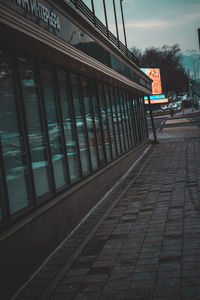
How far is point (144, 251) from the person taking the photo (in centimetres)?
590

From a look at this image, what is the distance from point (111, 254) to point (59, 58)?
3287mm

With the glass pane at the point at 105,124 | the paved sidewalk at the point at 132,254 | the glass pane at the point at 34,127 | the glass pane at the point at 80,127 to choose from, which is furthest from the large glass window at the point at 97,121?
the glass pane at the point at 34,127

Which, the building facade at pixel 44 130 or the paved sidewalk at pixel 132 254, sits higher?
the building facade at pixel 44 130

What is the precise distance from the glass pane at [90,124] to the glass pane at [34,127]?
133 inches

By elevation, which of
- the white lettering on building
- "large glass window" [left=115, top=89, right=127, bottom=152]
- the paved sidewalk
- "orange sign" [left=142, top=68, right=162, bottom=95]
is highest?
"orange sign" [left=142, top=68, right=162, bottom=95]

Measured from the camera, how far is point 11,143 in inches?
226

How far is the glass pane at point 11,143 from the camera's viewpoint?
554 cm

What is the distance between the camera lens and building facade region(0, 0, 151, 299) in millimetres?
5271

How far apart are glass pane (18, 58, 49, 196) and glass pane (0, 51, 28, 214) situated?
1.41 ft

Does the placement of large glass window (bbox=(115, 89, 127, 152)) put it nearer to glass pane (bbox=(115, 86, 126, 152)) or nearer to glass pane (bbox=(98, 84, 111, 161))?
glass pane (bbox=(115, 86, 126, 152))

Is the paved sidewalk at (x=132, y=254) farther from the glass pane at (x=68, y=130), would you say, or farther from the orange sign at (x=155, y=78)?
the orange sign at (x=155, y=78)

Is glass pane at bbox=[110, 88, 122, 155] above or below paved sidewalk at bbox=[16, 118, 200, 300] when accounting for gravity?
above

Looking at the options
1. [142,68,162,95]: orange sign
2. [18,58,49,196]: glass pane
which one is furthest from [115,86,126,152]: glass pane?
[142,68,162,95]: orange sign

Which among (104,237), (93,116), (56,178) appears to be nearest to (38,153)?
(56,178)
